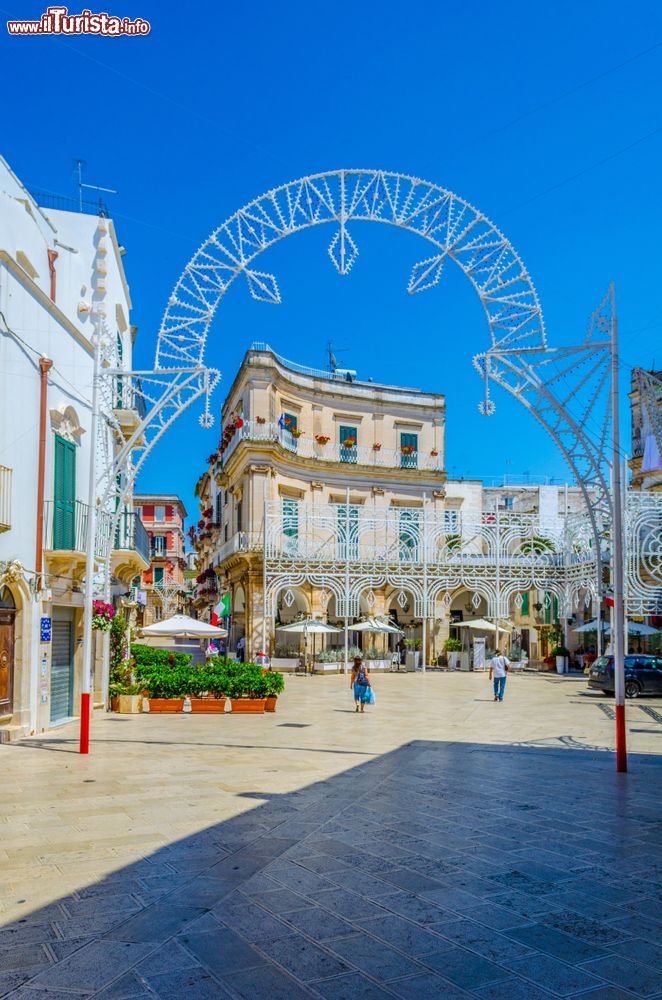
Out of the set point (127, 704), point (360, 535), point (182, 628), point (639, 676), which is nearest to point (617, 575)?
point (127, 704)

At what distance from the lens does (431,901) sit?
6848 millimetres

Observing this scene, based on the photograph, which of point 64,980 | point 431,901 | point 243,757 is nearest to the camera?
point 64,980

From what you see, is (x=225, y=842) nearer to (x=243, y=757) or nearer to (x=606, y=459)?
(x=243, y=757)

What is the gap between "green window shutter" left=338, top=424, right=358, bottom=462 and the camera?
47.1 m

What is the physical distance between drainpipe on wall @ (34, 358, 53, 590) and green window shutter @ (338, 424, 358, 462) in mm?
30570

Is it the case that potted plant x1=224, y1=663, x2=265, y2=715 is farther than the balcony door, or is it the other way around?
potted plant x1=224, y1=663, x2=265, y2=715

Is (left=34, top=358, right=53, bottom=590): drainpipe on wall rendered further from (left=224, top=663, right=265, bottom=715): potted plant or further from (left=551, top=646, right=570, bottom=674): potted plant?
(left=551, top=646, right=570, bottom=674): potted plant

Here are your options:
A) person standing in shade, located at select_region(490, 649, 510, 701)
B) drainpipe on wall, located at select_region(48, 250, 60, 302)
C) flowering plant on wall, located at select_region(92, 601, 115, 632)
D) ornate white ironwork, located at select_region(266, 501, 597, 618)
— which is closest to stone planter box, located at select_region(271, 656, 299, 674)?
ornate white ironwork, located at select_region(266, 501, 597, 618)

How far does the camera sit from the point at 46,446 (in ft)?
56.3

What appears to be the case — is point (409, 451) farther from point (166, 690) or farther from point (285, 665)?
point (166, 690)

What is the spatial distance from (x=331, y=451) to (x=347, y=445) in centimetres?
93

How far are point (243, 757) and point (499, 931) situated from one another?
8299 millimetres

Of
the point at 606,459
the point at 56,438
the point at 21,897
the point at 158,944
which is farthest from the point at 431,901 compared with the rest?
the point at 56,438

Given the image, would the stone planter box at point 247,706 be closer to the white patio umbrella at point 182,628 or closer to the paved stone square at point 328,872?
the white patio umbrella at point 182,628
